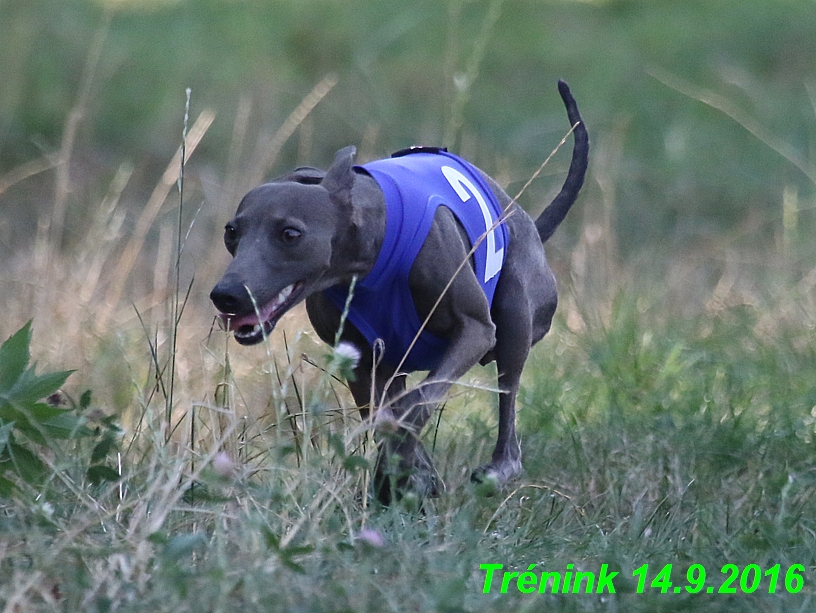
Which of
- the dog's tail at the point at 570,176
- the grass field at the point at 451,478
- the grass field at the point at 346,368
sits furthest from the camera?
the dog's tail at the point at 570,176

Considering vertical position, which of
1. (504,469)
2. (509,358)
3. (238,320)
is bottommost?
(504,469)

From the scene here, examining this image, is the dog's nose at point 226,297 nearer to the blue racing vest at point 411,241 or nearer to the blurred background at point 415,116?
the blue racing vest at point 411,241

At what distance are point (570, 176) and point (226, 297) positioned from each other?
148 cm

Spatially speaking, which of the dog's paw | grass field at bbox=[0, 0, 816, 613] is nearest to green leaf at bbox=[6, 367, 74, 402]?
grass field at bbox=[0, 0, 816, 613]

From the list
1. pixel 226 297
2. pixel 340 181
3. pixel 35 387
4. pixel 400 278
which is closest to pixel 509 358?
pixel 400 278

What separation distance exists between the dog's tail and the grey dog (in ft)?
0.77

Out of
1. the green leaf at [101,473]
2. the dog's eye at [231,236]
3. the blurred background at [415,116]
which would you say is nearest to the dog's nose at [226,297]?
the dog's eye at [231,236]

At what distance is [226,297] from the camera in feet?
9.58

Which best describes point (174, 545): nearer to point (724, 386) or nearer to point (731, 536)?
point (731, 536)

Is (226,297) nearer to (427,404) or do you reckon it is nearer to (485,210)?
(427,404)

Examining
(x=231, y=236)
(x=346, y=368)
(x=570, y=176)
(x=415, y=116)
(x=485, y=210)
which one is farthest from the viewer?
(x=415, y=116)

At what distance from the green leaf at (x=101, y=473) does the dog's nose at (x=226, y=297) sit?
58cm

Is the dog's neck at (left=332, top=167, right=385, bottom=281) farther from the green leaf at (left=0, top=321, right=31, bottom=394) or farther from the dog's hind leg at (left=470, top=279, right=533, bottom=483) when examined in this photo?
the green leaf at (left=0, top=321, right=31, bottom=394)

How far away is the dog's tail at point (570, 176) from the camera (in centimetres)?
390
